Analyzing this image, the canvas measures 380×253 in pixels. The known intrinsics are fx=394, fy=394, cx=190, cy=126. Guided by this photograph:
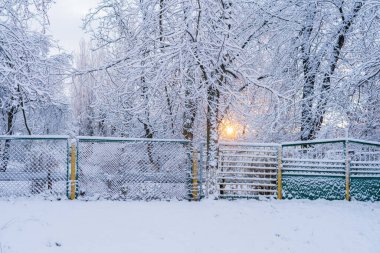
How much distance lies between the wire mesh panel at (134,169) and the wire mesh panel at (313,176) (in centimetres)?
292

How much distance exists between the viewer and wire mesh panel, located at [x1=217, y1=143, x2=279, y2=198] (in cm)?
1051

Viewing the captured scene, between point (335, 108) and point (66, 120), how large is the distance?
411 inches

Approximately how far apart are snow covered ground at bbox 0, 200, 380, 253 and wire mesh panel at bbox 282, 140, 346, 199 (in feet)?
3.79

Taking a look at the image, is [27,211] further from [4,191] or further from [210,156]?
[210,156]

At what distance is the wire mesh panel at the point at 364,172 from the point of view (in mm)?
11164

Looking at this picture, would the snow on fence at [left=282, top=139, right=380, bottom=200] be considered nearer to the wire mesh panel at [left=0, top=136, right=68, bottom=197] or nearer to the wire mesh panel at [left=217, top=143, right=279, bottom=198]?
the wire mesh panel at [left=217, top=143, right=279, bottom=198]

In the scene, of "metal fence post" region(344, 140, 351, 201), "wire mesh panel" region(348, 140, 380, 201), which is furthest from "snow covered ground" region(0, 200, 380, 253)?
"wire mesh panel" region(348, 140, 380, 201)

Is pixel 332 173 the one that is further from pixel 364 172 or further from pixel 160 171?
pixel 160 171

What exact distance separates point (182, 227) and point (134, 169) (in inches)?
118

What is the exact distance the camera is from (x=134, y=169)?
32.7 feet

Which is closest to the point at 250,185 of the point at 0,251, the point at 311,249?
the point at 311,249

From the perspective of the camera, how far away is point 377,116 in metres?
14.0

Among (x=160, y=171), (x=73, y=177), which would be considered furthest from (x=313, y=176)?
(x=73, y=177)

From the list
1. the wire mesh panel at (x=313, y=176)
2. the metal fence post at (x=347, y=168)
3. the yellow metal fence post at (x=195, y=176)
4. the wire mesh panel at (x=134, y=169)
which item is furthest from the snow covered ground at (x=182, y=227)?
the metal fence post at (x=347, y=168)
